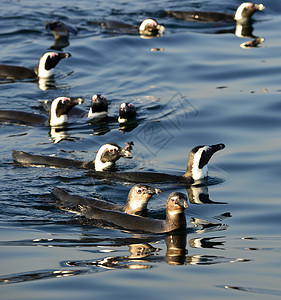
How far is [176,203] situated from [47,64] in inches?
409

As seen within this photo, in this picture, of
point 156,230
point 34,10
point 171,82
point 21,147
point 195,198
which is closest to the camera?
point 156,230

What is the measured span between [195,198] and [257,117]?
4308mm

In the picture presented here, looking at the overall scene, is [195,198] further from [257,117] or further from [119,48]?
[119,48]

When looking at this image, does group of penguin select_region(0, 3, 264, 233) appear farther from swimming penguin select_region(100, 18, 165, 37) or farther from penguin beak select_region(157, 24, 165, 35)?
penguin beak select_region(157, 24, 165, 35)

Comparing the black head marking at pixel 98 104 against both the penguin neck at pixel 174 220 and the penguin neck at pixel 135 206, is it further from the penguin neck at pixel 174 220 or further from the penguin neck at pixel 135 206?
the penguin neck at pixel 174 220

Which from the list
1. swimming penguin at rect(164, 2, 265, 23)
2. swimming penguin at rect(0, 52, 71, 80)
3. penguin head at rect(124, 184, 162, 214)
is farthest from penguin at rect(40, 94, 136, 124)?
swimming penguin at rect(164, 2, 265, 23)

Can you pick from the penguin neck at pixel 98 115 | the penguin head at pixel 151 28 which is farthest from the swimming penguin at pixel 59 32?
the penguin neck at pixel 98 115

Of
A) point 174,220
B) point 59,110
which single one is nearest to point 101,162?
point 59,110

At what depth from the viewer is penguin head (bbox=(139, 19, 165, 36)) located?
2274 centimetres

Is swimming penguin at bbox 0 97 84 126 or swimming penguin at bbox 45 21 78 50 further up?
swimming penguin at bbox 45 21 78 50

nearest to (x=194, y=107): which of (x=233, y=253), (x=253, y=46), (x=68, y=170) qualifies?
(x=68, y=170)

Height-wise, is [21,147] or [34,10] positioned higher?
[34,10]

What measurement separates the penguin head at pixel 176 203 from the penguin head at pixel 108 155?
3.12 meters

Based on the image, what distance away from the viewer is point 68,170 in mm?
12711
